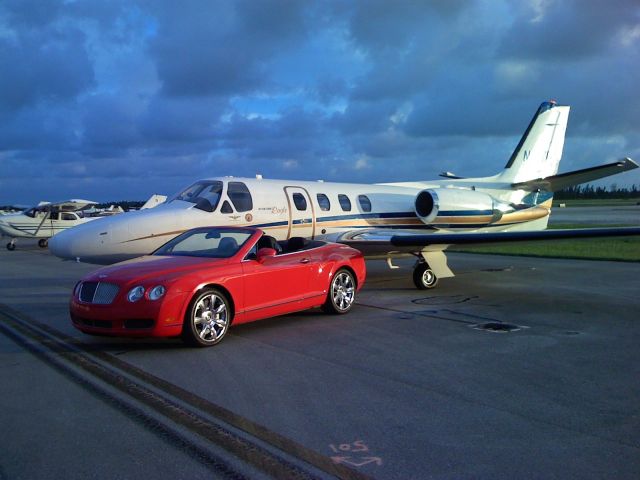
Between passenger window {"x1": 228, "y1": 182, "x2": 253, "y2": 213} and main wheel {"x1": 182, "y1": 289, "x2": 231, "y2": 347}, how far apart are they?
16.6ft

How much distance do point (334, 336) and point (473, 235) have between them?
221 inches

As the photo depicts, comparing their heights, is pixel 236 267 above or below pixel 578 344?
above

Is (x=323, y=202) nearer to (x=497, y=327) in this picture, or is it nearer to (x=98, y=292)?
(x=497, y=327)

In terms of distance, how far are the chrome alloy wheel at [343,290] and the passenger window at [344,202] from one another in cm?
490

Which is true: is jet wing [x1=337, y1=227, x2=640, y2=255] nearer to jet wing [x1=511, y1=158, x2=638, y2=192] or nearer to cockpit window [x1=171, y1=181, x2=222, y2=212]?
jet wing [x1=511, y1=158, x2=638, y2=192]

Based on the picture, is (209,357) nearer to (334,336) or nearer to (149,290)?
(149,290)

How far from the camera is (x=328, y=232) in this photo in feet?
45.4

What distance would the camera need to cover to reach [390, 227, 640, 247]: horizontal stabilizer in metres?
11.3

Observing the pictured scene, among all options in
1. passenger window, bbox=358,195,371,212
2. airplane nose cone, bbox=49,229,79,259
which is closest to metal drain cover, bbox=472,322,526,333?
passenger window, bbox=358,195,371,212

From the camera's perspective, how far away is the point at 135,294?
675 cm

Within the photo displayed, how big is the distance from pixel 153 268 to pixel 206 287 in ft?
2.37

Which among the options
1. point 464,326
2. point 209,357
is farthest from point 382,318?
point 209,357

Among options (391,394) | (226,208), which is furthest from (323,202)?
(391,394)

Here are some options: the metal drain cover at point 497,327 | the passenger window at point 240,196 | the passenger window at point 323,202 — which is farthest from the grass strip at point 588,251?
the metal drain cover at point 497,327
